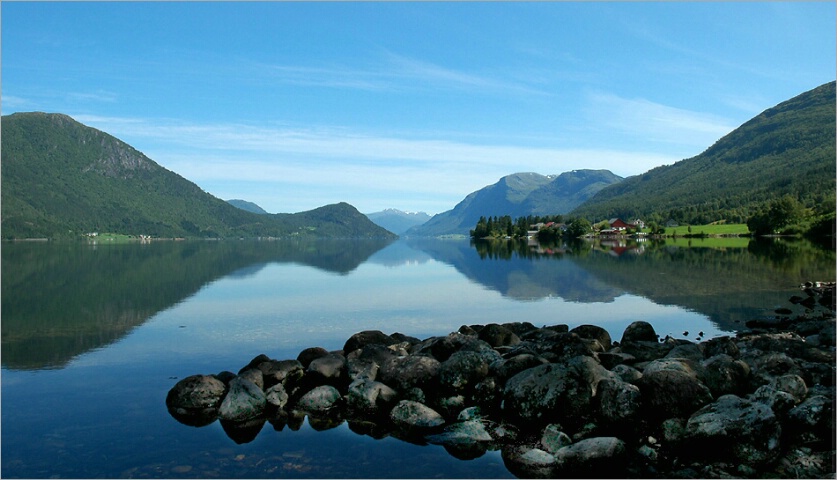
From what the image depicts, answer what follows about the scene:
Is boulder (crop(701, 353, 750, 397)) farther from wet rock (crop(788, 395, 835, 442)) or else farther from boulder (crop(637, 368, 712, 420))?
wet rock (crop(788, 395, 835, 442))

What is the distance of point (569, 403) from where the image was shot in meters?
15.5

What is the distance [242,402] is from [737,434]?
519 inches

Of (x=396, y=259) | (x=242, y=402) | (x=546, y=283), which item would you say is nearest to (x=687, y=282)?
(x=546, y=283)

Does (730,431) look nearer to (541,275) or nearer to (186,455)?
(186,455)

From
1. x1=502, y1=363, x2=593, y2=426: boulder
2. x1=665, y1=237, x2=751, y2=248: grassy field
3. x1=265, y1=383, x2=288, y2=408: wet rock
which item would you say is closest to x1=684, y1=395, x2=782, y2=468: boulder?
x1=502, y1=363, x2=593, y2=426: boulder

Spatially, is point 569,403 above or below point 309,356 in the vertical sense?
below

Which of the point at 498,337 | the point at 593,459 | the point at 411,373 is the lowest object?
the point at 593,459

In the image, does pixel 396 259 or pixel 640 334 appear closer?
pixel 640 334

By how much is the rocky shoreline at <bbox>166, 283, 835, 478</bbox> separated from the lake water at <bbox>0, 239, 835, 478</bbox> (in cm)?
97

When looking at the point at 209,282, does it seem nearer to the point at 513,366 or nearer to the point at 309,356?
the point at 309,356

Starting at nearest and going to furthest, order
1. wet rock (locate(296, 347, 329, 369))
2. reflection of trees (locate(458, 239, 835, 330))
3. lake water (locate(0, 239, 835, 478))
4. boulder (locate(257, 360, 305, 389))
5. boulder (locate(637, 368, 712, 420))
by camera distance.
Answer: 1. lake water (locate(0, 239, 835, 478))
2. boulder (locate(637, 368, 712, 420))
3. boulder (locate(257, 360, 305, 389))
4. wet rock (locate(296, 347, 329, 369))
5. reflection of trees (locate(458, 239, 835, 330))

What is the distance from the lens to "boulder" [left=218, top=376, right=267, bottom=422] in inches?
666

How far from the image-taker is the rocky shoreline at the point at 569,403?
43.2ft

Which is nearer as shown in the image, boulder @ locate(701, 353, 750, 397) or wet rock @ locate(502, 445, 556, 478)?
wet rock @ locate(502, 445, 556, 478)
